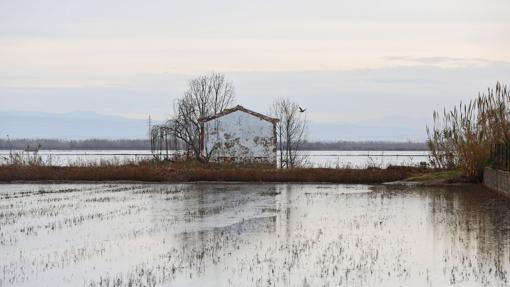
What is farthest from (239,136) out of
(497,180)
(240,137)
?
(497,180)

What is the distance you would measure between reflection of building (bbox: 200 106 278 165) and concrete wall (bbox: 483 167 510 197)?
60.4ft

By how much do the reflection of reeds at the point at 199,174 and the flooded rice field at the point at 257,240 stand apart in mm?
9244

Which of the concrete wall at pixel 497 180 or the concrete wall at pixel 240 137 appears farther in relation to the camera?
the concrete wall at pixel 240 137

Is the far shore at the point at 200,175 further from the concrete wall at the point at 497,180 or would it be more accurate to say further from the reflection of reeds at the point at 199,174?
the concrete wall at the point at 497,180

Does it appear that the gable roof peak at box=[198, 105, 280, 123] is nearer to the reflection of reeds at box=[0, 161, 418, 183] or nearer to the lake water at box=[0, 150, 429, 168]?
the lake water at box=[0, 150, 429, 168]

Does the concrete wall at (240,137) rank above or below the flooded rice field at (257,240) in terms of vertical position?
above

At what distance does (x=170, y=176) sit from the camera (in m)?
36.2

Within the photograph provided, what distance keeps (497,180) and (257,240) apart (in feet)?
44.5

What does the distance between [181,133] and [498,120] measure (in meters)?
23.6

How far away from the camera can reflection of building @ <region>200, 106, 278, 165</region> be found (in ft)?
149

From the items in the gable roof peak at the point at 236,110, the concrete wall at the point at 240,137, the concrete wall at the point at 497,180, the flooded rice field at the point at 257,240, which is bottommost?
the flooded rice field at the point at 257,240

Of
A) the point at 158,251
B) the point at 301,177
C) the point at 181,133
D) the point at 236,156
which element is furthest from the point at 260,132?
the point at 158,251

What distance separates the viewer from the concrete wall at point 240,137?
149 feet

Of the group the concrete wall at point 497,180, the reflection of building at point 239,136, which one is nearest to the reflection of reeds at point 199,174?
the concrete wall at point 497,180
